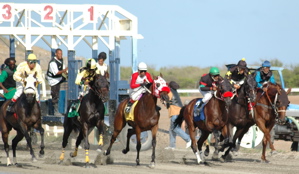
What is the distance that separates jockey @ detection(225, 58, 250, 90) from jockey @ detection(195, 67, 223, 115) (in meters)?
0.93

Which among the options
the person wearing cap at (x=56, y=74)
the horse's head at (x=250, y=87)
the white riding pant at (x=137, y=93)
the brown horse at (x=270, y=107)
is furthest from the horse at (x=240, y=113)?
the person wearing cap at (x=56, y=74)


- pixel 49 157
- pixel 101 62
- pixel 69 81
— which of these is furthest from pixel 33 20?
pixel 49 157

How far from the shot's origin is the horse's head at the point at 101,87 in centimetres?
1540

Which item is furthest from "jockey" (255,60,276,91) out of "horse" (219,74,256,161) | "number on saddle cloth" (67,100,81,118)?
"number on saddle cloth" (67,100,81,118)

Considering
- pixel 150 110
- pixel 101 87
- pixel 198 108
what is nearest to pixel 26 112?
pixel 101 87

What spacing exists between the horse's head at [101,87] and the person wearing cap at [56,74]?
174 inches

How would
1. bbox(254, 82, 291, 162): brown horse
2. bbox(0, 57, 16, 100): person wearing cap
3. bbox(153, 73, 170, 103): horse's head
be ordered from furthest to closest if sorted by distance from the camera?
bbox(0, 57, 16, 100): person wearing cap, bbox(254, 82, 291, 162): brown horse, bbox(153, 73, 170, 103): horse's head

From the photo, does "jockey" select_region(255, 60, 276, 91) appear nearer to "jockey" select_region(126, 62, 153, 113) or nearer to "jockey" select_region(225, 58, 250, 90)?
"jockey" select_region(225, 58, 250, 90)

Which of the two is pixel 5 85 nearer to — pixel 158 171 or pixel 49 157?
pixel 49 157

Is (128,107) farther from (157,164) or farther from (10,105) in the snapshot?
(10,105)

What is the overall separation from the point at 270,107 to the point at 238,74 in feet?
3.66

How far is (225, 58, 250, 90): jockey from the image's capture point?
1745 centimetres

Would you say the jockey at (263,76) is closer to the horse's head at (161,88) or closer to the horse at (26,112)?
the horse's head at (161,88)

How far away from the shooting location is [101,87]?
15.5m
